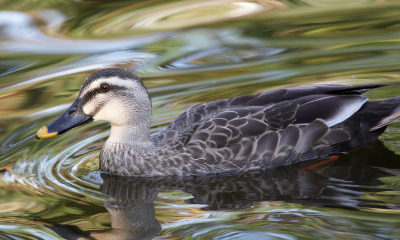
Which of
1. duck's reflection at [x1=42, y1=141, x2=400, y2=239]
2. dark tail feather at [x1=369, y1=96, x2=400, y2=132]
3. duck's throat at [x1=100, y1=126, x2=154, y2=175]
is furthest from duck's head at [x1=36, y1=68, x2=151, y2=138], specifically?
dark tail feather at [x1=369, y1=96, x2=400, y2=132]

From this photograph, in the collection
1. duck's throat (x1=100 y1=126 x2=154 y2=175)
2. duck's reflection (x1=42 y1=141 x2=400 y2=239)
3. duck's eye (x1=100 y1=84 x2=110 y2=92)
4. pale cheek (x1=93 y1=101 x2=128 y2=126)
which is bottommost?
duck's reflection (x1=42 y1=141 x2=400 y2=239)

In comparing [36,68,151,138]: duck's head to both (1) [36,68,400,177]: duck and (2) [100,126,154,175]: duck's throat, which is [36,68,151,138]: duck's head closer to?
(1) [36,68,400,177]: duck

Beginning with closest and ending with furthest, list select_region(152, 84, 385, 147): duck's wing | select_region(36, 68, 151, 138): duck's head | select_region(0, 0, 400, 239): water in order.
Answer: select_region(0, 0, 400, 239): water < select_region(36, 68, 151, 138): duck's head < select_region(152, 84, 385, 147): duck's wing

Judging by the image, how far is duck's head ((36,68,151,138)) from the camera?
21.6 ft

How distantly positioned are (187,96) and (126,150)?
2282mm

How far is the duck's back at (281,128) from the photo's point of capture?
6750mm

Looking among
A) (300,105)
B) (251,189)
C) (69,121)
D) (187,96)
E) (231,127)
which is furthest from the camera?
(187,96)

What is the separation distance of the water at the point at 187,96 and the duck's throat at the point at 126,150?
141 mm

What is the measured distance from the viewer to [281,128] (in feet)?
22.4

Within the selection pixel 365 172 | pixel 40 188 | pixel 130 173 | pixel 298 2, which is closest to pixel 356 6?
pixel 298 2

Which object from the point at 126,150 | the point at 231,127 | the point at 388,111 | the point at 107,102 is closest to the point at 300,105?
the point at 231,127

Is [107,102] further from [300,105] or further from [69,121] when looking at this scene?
[300,105]

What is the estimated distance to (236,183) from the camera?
21.4 ft

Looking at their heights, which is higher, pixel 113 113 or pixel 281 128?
pixel 113 113
